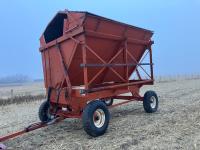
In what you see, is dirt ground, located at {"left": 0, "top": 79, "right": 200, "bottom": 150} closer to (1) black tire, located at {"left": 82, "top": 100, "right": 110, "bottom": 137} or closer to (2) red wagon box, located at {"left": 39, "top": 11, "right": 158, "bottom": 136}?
(1) black tire, located at {"left": 82, "top": 100, "right": 110, "bottom": 137}

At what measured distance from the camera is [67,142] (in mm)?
6660

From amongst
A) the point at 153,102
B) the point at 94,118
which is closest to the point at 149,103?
the point at 153,102

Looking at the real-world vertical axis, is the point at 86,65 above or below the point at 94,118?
above

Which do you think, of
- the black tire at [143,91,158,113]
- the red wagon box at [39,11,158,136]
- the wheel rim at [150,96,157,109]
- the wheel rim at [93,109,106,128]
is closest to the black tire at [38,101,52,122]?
the red wagon box at [39,11,158,136]

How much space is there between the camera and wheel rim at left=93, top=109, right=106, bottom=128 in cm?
721

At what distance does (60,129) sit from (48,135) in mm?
651

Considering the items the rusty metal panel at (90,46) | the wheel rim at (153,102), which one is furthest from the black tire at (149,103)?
the rusty metal panel at (90,46)

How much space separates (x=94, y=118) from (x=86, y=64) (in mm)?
1408

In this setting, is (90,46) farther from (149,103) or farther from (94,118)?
(149,103)

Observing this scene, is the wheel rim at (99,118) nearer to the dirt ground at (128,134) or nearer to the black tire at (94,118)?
the black tire at (94,118)

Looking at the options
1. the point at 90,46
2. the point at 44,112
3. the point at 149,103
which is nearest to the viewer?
the point at 90,46

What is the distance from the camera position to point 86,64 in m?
7.32

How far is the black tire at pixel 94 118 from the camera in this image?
6.80 m

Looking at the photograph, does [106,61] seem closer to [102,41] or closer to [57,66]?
[102,41]
